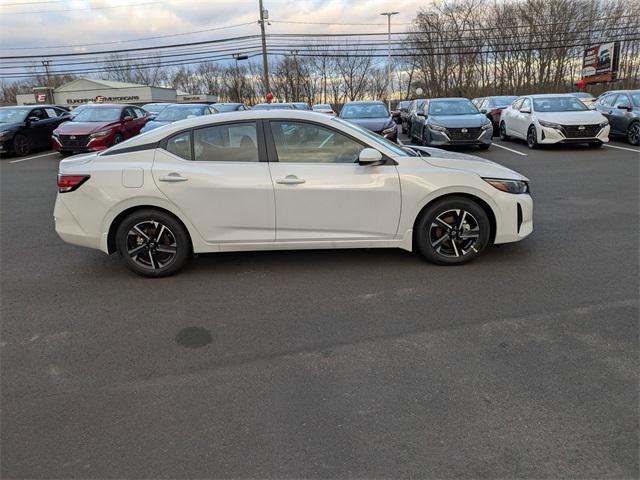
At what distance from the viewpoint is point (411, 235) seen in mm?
4723

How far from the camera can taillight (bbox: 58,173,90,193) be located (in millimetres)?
4570

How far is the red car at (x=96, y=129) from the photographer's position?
14258 mm

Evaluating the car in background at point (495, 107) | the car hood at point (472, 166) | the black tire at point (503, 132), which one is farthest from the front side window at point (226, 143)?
the car in background at point (495, 107)

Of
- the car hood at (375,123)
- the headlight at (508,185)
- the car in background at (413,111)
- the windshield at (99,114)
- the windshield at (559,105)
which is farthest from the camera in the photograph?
the car in background at (413,111)

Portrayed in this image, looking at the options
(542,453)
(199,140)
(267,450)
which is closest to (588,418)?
(542,453)

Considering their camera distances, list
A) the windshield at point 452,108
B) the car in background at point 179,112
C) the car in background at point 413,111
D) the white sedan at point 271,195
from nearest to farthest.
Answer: the white sedan at point 271,195, the windshield at point 452,108, the car in background at point 179,112, the car in background at point 413,111

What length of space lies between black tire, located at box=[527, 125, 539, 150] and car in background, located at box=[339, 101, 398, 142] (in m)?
4.21

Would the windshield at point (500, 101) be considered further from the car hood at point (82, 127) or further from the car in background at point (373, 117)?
the car hood at point (82, 127)

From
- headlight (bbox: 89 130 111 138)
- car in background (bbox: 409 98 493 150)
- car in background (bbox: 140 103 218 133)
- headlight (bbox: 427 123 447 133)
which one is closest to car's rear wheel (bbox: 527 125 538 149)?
car in background (bbox: 409 98 493 150)

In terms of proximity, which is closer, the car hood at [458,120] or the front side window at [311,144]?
the front side window at [311,144]

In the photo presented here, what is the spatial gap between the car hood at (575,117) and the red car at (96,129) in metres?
13.0

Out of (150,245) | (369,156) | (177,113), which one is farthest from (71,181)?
(177,113)

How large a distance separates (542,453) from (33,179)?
41.6 feet

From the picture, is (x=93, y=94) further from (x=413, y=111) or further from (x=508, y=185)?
(x=508, y=185)
